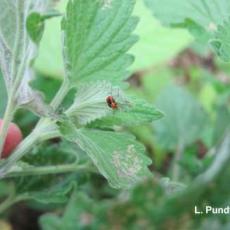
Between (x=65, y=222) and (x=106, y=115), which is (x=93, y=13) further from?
(x=65, y=222)

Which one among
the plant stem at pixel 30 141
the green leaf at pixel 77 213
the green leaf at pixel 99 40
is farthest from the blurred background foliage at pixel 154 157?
the green leaf at pixel 99 40

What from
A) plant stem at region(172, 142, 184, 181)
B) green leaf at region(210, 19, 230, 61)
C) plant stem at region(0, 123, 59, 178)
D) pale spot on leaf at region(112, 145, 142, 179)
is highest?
green leaf at region(210, 19, 230, 61)

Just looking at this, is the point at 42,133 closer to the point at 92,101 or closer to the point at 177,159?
the point at 92,101

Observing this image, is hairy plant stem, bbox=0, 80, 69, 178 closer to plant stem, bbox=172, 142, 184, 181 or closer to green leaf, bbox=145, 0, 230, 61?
green leaf, bbox=145, 0, 230, 61

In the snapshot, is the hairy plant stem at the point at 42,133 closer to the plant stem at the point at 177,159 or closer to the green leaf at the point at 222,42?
the green leaf at the point at 222,42

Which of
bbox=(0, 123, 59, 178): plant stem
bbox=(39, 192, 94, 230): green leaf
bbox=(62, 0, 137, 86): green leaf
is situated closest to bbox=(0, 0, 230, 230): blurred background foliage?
bbox=(39, 192, 94, 230): green leaf

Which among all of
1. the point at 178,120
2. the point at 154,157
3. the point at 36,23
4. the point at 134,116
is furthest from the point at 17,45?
the point at 154,157
